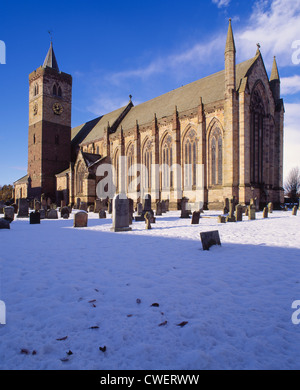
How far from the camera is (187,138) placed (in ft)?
80.5

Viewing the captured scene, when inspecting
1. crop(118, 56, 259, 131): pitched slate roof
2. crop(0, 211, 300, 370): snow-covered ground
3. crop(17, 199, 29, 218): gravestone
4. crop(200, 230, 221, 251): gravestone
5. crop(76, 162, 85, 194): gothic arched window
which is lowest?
crop(0, 211, 300, 370): snow-covered ground

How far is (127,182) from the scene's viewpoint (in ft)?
101

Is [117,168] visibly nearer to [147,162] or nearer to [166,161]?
[147,162]

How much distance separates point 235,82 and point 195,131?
5.45 metres

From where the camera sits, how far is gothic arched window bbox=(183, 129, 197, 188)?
23.9m

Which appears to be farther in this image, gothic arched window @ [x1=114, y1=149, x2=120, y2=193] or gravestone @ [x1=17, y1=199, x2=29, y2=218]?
gothic arched window @ [x1=114, y1=149, x2=120, y2=193]

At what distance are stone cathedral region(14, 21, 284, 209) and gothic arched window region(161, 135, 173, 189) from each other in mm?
110

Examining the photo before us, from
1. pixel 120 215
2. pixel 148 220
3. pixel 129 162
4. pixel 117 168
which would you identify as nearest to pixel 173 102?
pixel 129 162

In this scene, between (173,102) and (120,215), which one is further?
(173,102)

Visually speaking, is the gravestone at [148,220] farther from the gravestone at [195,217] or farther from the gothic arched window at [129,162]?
the gothic arched window at [129,162]

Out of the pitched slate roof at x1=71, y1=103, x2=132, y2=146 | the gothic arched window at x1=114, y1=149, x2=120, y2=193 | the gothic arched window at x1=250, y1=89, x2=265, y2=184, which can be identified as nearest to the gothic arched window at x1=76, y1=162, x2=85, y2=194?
the gothic arched window at x1=114, y1=149, x2=120, y2=193

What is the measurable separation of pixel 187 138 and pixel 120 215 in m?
17.1

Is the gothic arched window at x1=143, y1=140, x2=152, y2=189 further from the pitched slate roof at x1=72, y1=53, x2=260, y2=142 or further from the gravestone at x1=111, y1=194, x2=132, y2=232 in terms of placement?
the gravestone at x1=111, y1=194, x2=132, y2=232
